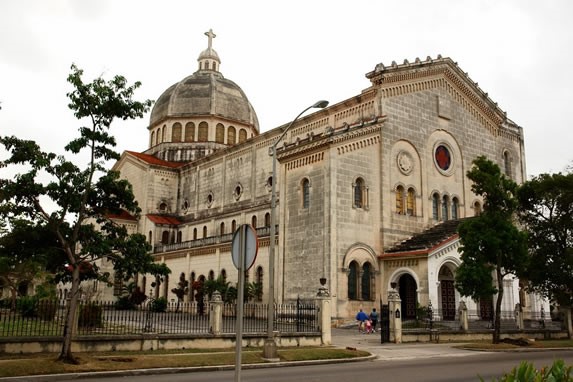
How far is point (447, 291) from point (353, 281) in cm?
641

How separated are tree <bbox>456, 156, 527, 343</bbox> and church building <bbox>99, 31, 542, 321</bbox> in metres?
5.57

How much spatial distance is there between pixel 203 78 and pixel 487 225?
46.1 m

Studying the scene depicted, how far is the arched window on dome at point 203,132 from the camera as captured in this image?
64.8 metres

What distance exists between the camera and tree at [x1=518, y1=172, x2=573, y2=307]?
32531 millimetres

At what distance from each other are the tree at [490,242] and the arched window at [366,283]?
27.7ft

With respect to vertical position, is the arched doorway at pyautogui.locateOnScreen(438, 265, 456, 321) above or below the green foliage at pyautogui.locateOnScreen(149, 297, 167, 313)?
above

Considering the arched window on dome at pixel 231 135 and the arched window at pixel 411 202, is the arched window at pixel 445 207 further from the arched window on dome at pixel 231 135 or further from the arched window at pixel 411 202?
the arched window on dome at pixel 231 135

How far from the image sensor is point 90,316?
998 inches

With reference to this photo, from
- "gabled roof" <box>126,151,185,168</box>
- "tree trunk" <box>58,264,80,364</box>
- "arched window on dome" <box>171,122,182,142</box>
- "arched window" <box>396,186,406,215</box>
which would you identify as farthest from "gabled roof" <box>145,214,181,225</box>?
"tree trunk" <box>58,264,80,364</box>

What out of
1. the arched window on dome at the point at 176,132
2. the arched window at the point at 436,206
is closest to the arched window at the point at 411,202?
the arched window at the point at 436,206

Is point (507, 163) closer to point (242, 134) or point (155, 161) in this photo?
point (242, 134)

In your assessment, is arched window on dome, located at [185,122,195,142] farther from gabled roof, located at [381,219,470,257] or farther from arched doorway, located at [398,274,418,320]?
arched doorway, located at [398,274,418,320]

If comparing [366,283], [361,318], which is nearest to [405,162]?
[366,283]

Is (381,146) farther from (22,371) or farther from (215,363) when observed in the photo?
(22,371)
